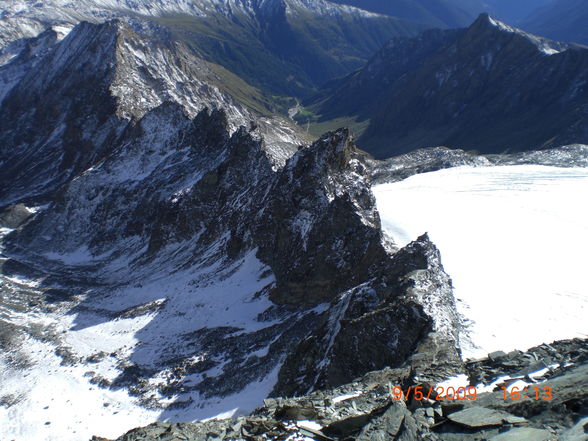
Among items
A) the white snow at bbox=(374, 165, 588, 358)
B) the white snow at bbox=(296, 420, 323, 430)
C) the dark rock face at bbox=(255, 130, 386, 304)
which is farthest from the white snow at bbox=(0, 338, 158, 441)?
the white snow at bbox=(374, 165, 588, 358)

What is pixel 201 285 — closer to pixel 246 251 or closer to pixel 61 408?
pixel 246 251

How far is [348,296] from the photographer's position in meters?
28.5

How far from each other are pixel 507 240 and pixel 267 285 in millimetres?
20672

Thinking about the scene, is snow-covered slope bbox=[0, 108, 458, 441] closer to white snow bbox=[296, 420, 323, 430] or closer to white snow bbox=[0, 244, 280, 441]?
white snow bbox=[0, 244, 280, 441]

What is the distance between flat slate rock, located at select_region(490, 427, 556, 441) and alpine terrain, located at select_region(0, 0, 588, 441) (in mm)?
44

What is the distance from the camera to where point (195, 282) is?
50.5 meters

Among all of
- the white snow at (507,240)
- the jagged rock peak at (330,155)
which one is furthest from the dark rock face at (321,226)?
the white snow at (507,240)

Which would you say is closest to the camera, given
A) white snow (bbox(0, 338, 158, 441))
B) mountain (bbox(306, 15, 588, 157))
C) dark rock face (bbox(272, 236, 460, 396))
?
dark rock face (bbox(272, 236, 460, 396))

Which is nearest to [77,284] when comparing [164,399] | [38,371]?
[38,371]

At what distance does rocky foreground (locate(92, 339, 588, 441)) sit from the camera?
446 inches

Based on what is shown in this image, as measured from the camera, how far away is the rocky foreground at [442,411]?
11.3 m

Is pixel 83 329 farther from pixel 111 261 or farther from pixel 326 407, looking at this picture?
pixel 326 407

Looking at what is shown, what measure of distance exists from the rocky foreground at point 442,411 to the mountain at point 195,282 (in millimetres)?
1807
